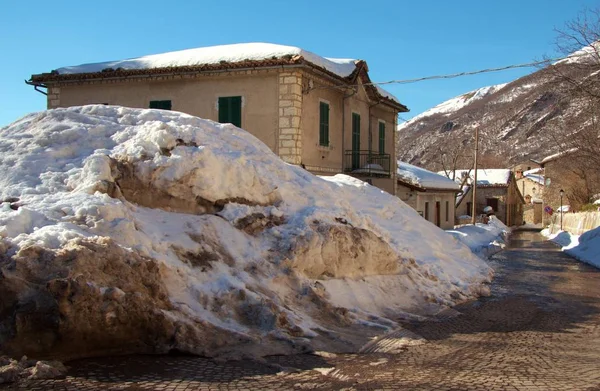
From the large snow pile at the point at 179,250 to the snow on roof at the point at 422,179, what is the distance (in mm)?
20885

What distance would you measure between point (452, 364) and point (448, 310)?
3490 mm

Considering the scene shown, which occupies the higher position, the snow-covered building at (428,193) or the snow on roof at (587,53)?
the snow on roof at (587,53)

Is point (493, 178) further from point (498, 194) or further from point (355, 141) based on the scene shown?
point (355, 141)

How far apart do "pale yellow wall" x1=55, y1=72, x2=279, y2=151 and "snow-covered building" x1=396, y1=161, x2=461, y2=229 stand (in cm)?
1284

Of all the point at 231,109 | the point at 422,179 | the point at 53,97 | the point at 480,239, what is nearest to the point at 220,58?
the point at 231,109

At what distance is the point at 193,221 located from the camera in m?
8.43

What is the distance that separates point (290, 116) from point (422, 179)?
16.4 metres

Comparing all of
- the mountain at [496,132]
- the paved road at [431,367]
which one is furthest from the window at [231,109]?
the mountain at [496,132]

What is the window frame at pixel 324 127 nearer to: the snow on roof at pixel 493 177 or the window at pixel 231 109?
the window at pixel 231 109

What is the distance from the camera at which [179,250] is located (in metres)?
7.73

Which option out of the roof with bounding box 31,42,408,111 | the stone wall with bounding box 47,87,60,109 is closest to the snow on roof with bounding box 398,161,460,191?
the roof with bounding box 31,42,408,111

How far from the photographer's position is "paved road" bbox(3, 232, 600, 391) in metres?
5.54

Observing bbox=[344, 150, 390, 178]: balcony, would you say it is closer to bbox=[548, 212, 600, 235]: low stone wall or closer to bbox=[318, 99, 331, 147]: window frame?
bbox=[318, 99, 331, 147]: window frame

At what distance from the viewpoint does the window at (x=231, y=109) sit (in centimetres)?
1936
